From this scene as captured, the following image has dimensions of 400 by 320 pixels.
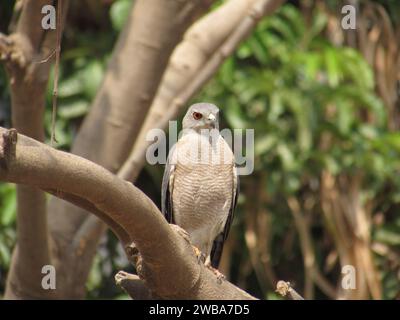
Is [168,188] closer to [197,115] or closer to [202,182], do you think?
[202,182]

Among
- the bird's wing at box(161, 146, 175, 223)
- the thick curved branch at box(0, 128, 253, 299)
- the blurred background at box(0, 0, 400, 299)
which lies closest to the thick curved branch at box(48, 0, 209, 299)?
the bird's wing at box(161, 146, 175, 223)

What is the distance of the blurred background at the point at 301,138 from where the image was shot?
5.80 metres

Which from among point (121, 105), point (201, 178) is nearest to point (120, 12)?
point (121, 105)

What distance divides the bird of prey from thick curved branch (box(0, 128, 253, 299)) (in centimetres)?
94

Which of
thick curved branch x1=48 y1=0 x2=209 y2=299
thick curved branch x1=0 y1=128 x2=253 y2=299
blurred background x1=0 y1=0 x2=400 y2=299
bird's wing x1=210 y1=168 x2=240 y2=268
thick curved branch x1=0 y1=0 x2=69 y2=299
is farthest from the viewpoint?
blurred background x1=0 y1=0 x2=400 y2=299

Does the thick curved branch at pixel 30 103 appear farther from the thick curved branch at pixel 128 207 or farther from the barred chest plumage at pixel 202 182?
the thick curved branch at pixel 128 207

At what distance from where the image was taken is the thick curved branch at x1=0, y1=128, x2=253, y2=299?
255 cm

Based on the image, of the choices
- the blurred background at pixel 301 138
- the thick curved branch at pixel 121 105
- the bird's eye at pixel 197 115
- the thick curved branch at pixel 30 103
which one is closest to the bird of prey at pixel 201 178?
the bird's eye at pixel 197 115

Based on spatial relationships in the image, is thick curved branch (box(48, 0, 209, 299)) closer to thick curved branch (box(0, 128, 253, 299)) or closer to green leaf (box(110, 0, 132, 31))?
green leaf (box(110, 0, 132, 31))

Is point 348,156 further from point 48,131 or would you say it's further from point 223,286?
point 223,286

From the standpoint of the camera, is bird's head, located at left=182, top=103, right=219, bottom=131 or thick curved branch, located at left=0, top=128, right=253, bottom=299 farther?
bird's head, located at left=182, top=103, right=219, bottom=131

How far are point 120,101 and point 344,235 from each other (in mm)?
2111

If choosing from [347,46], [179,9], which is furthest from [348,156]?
[179,9]

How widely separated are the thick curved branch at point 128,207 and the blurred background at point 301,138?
2295 mm
